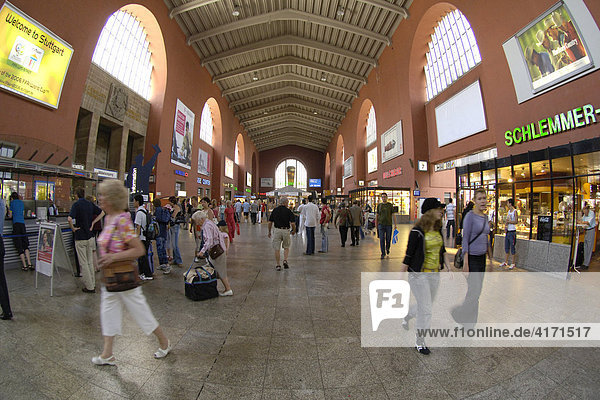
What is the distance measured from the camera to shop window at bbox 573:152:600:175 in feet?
18.7

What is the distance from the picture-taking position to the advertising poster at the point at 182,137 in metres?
17.7

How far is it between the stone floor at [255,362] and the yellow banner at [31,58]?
8071 mm

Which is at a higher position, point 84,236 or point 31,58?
point 31,58

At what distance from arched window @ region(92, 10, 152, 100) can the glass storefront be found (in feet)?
55.2

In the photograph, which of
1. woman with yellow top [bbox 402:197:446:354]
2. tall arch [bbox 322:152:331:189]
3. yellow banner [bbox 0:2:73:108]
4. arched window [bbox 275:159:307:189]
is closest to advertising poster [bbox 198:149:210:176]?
yellow banner [bbox 0:2:73:108]

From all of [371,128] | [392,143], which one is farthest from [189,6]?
[371,128]

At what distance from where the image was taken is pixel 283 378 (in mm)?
2014

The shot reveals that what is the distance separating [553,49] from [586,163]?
170 inches

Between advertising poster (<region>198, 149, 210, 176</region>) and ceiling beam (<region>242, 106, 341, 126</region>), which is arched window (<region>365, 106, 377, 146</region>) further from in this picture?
advertising poster (<region>198, 149, 210, 176</region>)

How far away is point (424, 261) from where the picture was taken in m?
2.49

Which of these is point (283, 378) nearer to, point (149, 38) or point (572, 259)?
point (572, 259)

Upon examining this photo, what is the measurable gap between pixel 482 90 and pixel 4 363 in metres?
16.5

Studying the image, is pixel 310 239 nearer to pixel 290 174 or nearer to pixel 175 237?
pixel 175 237

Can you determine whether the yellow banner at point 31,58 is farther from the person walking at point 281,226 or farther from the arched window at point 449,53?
the arched window at point 449,53
